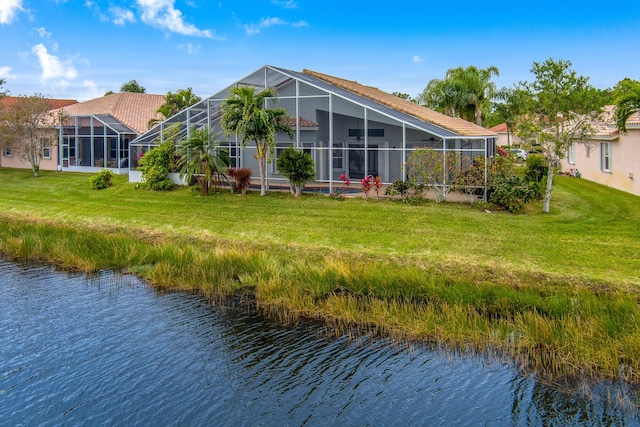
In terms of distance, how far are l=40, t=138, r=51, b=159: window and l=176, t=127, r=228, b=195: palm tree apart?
16.6m

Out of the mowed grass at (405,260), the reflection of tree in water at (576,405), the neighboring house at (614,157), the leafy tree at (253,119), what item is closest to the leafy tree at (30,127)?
the mowed grass at (405,260)

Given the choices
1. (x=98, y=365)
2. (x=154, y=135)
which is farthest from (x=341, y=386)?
(x=154, y=135)

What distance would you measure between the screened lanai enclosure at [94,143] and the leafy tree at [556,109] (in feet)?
83.6

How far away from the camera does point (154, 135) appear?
3209cm

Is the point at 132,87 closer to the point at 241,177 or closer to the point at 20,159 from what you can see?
the point at 20,159

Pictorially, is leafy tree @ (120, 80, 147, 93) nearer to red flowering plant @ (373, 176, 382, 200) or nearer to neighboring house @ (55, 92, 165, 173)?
neighboring house @ (55, 92, 165, 173)

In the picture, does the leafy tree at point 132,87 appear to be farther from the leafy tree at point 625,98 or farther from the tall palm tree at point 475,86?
the leafy tree at point 625,98

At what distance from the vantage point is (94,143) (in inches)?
1518

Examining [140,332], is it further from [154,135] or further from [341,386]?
[154,135]

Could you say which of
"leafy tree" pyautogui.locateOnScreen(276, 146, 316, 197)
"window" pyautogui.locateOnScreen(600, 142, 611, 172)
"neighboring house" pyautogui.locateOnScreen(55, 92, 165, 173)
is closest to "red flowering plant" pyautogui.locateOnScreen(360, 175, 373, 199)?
"leafy tree" pyautogui.locateOnScreen(276, 146, 316, 197)

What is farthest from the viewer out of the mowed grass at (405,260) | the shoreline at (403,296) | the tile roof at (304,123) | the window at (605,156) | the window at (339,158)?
the window at (605,156)

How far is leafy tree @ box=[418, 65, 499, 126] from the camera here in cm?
5319

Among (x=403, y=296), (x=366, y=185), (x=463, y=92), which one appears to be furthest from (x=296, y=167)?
(x=463, y=92)

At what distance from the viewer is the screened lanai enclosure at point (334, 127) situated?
2645cm
